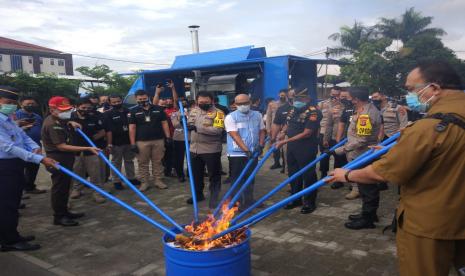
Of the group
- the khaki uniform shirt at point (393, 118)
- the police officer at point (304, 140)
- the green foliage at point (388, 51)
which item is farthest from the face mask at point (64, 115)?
the green foliage at point (388, 51)

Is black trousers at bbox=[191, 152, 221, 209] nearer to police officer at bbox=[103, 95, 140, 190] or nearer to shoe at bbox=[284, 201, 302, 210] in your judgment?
shoe at bbox=[284, 201, 302, 210]

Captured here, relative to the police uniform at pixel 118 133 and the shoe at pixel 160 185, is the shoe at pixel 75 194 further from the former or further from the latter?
the shoe at pixel 160 185

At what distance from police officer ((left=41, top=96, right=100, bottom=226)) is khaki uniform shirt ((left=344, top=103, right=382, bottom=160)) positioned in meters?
3.88

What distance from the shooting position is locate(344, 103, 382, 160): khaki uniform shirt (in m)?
5.28

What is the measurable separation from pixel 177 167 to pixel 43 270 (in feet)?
13.8

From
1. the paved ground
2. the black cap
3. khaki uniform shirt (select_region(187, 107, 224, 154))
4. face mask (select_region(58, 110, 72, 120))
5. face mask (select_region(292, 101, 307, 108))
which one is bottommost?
the paved ground

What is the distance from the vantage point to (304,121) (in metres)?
5.61

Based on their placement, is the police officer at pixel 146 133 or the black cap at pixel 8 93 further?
the police officer at pixel 146 133

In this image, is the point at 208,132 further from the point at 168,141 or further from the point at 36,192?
the point at 36,192

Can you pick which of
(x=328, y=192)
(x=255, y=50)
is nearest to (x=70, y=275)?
(x=328, y=192)

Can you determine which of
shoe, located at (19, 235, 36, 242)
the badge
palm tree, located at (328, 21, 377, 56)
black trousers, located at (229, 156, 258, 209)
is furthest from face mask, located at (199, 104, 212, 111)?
palm tree, located at (328, 21, 377, 56)

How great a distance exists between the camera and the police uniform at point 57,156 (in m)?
5.23

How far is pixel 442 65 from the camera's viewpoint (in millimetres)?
2344

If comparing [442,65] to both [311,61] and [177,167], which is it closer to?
[177,167]
